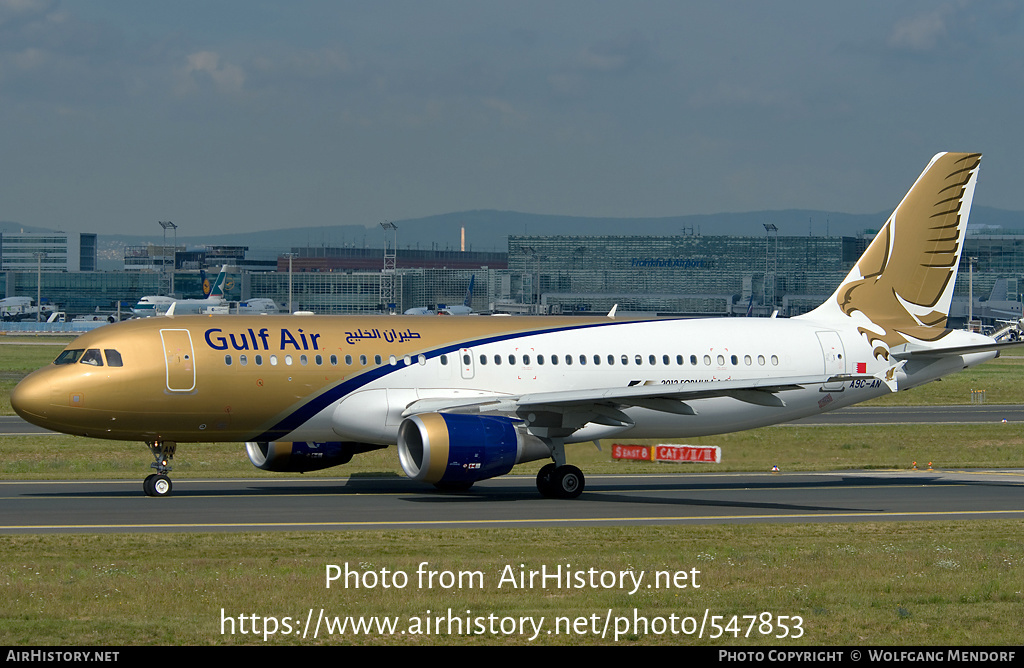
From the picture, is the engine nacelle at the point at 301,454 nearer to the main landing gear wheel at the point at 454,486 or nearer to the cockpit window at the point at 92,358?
the main landing gear wheel at the point at 454,486

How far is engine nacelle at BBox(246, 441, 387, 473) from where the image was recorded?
34.8 metres

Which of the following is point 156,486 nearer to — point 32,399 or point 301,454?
point 32,399

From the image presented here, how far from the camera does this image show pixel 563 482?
1302 inches

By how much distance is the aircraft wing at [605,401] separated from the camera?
31.7 meters

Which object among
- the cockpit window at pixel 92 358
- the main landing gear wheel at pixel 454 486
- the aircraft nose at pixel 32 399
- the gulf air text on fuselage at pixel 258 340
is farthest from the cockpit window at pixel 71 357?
the main landing gear wheel at pixel 454 486

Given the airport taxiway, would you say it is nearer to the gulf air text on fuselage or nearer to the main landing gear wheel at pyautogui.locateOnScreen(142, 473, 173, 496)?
the main landing gear wheel at pyautogui.locateOnScreen(142, 473, 173, 496)

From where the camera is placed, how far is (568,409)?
32438mm

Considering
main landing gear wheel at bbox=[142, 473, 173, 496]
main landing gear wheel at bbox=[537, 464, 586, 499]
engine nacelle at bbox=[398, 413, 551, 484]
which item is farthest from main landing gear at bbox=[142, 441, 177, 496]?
main landing gear wheel at bbox=[537, 464, 586, 499]

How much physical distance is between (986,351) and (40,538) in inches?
1085

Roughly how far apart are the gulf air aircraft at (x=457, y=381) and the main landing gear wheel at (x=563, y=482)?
0.04 m

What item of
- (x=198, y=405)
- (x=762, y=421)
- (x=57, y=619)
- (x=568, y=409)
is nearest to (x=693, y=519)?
(x=568, y=409)

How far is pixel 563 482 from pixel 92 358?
12.6m

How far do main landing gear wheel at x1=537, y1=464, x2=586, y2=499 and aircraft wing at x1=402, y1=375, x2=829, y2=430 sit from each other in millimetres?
1254

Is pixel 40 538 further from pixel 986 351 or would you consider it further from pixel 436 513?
pixel 986 351
